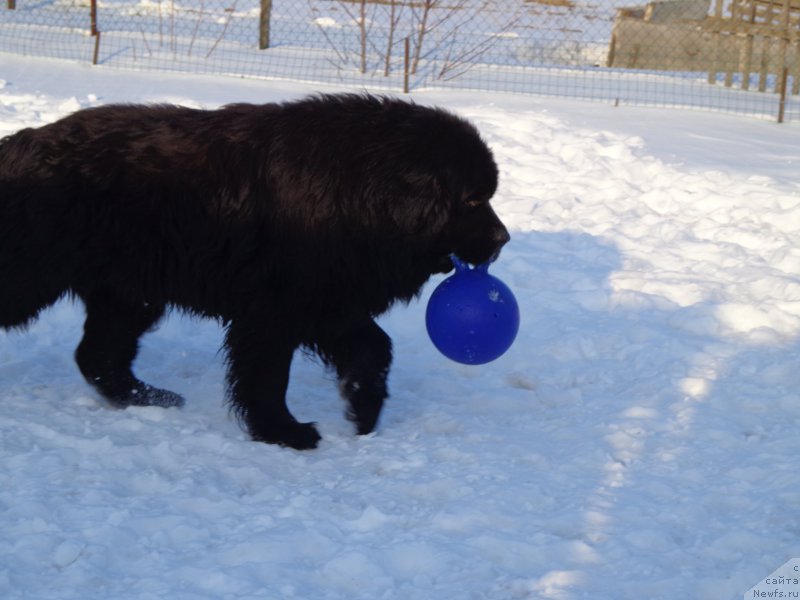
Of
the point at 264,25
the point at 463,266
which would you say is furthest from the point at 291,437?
the point at 264,25

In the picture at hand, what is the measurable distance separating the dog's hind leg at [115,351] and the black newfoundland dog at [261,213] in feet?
1.19

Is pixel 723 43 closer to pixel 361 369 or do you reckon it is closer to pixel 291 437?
pixel 361 369

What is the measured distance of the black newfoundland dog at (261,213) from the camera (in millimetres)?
3822

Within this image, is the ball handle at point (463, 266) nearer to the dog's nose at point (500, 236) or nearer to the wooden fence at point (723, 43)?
the dog's nose at point (500, 236)

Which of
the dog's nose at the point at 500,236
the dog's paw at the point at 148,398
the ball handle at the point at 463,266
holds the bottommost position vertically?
the dog's paw at the point at 148,398

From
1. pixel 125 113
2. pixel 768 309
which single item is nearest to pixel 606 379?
pixel 768 309

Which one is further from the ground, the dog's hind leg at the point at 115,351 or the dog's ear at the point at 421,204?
the dog's ear at the point at 421,204

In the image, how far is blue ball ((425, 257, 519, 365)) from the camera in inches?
156

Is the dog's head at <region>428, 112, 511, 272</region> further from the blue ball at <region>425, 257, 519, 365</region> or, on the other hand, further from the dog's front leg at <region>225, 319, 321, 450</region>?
the dog's front leg at <region>225, 319, 321, 450</region>

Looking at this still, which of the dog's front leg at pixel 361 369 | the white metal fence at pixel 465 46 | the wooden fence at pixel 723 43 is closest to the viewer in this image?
the dog's front leg at pixel 361 369

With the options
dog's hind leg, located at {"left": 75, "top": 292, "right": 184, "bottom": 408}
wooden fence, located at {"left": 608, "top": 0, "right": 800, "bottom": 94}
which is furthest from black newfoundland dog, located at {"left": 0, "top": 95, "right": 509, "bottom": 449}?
wooden fence, located at {"left": 608, "top": 0, "right": 800, "bottom": 94}

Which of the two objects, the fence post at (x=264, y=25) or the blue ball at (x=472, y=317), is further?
the fence post at (x=264, y=25)

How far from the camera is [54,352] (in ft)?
15.8

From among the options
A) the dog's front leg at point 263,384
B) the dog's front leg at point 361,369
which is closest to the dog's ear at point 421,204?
the dog's front leg at point 361,369
